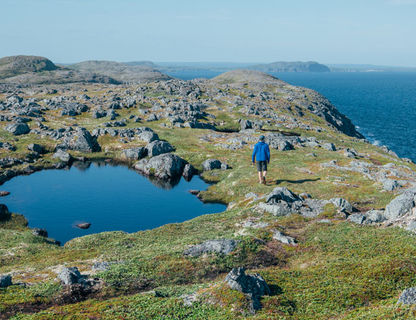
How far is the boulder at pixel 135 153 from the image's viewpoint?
93750 mm

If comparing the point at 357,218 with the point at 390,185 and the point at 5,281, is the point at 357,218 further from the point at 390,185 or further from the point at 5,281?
the point at 5,281

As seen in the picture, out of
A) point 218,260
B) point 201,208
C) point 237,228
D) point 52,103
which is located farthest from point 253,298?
point 52,103

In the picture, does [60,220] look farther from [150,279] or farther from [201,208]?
[150,279]

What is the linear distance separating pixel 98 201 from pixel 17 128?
6161 cm

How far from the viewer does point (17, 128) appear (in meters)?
107

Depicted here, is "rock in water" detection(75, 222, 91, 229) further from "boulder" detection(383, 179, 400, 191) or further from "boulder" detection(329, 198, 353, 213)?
"boulder" detection(383, 179, 400, 191)

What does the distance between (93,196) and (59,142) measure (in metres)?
42.5

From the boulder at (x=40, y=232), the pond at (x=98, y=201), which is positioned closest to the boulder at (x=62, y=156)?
the pond at (x=98, y=201)

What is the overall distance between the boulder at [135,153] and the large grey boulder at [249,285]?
7598 centimetres

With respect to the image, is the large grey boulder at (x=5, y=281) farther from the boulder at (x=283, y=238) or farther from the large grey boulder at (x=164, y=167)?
the large grey boulder at (x=164, y=167)

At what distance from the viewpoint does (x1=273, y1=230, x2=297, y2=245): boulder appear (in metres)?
31.5

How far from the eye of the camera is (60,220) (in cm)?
5594

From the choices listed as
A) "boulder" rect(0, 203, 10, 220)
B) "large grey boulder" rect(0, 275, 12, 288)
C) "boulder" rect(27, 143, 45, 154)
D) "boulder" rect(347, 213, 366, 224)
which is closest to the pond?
"boulder" rect(0, 203, 10, 220)

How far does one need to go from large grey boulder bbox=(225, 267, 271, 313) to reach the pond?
113ft
